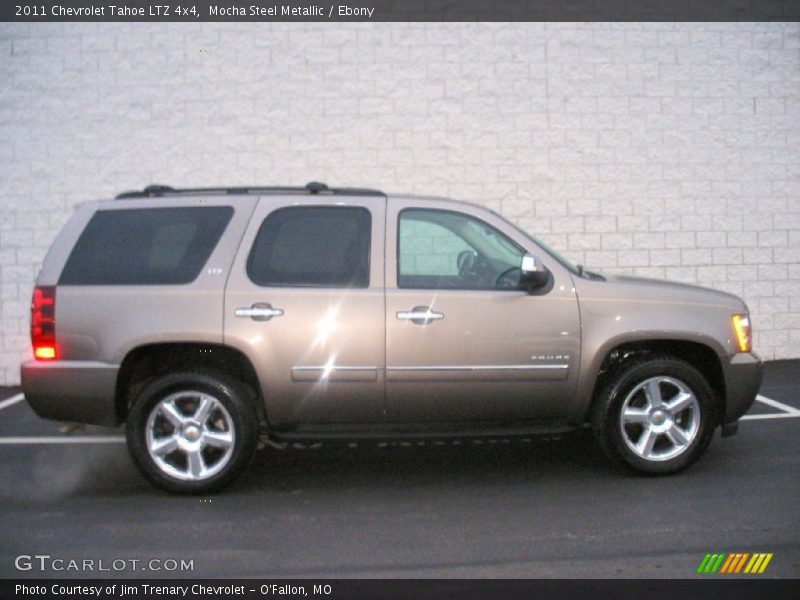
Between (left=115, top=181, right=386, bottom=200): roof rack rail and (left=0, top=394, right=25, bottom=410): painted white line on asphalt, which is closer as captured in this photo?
A: (left=115, top=181, right=386, bottom=200): roof rack rail

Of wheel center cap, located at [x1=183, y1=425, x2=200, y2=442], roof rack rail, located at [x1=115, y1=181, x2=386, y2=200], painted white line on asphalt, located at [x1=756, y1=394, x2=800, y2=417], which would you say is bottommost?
painted white line on asphalt, located at [x1=756, y1=394, x2=800, y2=417]

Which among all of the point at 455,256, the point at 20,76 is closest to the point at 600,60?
the point at 455,256

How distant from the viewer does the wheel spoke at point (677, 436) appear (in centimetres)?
580

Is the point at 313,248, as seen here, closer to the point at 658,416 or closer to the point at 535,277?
the point at 535,277

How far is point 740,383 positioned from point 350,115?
17.6ft

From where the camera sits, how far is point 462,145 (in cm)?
966

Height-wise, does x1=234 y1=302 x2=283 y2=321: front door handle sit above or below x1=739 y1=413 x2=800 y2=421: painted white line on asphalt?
above

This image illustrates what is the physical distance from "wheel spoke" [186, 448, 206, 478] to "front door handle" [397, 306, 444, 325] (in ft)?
4.98

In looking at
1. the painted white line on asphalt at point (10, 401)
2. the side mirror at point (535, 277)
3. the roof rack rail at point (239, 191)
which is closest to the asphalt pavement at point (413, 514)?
the side mirror at point (535, 277)

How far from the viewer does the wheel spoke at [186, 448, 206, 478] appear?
218 inches

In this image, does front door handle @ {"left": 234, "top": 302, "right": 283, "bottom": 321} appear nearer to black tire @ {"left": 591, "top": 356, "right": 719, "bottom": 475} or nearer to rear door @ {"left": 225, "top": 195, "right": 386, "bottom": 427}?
rear door @ {"left": 225, "top": 195, "right": 386, "bottom": 427}

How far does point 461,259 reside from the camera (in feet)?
19.4

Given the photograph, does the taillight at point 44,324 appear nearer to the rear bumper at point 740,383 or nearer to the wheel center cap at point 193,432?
the wheel center cap at point 193,432
